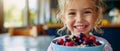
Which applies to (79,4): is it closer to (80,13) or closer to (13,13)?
(80,13)

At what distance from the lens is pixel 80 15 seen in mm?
652

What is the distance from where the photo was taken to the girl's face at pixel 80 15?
0.65 meters

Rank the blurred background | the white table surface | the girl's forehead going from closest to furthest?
the girl's forehead → the white table surface → the blurred background

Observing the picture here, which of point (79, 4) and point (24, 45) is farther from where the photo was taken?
point (24, 45)

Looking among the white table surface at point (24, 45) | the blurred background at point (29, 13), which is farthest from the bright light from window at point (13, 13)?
the white table surface at point (24, 45)

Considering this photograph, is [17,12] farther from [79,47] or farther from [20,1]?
[79,47]

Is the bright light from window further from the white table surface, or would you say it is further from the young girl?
the young girl

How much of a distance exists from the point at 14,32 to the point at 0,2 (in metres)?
3.64

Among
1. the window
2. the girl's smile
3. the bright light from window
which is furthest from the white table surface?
the bright light from window

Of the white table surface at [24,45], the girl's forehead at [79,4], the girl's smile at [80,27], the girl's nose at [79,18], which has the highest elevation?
the girl's forehead at [79,4]

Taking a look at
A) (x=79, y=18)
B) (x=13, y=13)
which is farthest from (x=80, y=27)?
(x=13, y=13)

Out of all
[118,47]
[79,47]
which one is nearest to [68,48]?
[79,47]

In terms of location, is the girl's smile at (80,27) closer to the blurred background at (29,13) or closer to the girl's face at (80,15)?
the girl's face at (80,15)

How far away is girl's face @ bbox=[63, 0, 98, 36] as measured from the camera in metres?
0.65
